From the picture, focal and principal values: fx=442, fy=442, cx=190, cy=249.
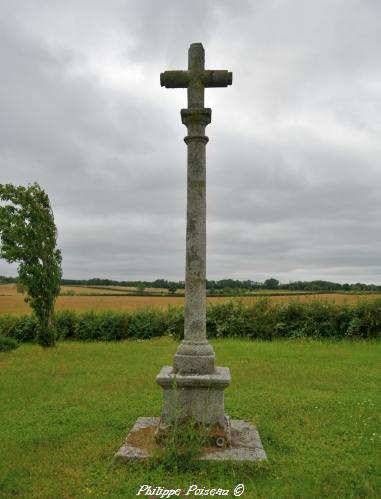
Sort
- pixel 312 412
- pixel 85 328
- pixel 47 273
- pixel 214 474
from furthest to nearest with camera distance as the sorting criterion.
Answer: pixel 85 328, pixel 47 273, pixel 312 412, pixel 214 474

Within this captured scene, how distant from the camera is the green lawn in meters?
4.63

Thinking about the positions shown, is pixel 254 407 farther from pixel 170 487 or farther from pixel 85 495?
pixel 85 495

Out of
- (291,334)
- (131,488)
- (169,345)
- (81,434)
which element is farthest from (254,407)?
(291,334)

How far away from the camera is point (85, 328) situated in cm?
2000

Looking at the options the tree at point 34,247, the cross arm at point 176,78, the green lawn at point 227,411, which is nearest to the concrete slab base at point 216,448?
the green lawn at point 227,411

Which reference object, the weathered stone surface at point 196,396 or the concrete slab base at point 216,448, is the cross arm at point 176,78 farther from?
the concrete slab base at point 216,448

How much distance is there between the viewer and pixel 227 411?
7.24 m

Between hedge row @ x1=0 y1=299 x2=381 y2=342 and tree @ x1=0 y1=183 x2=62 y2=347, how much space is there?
4.47 m

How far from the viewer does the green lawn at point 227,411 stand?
A: 4.63 meters

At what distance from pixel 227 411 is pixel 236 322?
38.4ft

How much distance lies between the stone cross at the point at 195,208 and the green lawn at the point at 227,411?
130cm

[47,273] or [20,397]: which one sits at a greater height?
[47,273]

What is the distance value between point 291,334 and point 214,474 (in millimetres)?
13970

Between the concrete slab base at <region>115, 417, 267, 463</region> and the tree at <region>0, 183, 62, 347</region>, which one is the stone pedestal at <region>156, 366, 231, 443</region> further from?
the tree at <region>0, 183, 62, 347</region>
